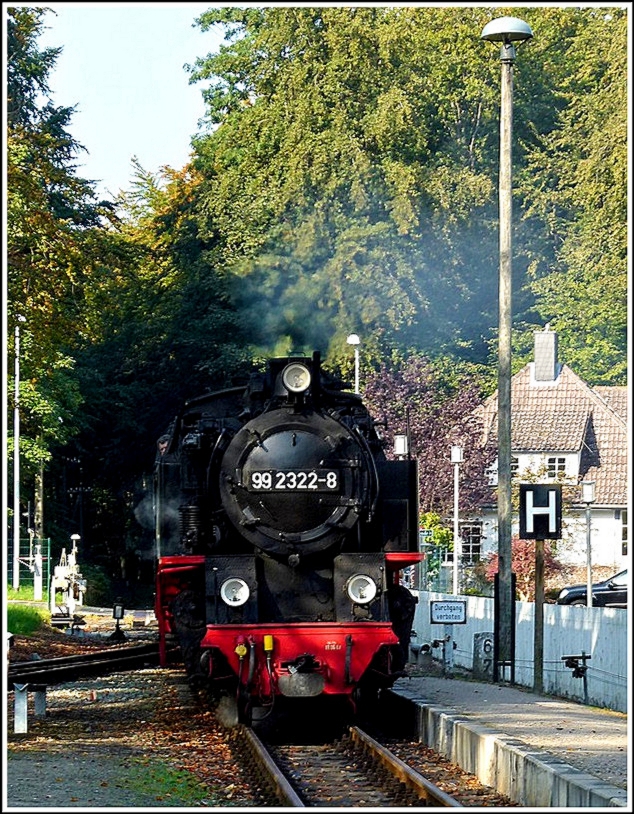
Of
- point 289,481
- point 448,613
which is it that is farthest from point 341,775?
point 448,613

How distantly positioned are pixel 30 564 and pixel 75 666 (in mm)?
25904

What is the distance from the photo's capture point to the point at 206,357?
41781 millimetres

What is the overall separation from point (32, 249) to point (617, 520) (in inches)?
1377

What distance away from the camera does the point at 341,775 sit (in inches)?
481

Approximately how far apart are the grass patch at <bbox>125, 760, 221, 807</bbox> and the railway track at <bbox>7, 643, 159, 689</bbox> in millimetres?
2777

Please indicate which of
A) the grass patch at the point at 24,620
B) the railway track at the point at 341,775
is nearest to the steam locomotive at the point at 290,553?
the railway track at the point at 341,775

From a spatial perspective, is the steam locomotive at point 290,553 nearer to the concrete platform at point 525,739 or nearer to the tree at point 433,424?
the concrete platform at point 525,739

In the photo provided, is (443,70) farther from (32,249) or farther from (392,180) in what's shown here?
(32,249)

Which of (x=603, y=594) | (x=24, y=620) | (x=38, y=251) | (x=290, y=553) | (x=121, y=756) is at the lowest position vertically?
(x=24, y=620)

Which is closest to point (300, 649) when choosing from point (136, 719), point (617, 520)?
point (136, 719)

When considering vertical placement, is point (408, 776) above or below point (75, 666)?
below

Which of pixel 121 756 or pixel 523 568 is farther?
pixel 523 568

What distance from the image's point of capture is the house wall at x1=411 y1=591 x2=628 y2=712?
16781mm

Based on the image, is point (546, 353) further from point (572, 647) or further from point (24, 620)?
point (572, 647)
